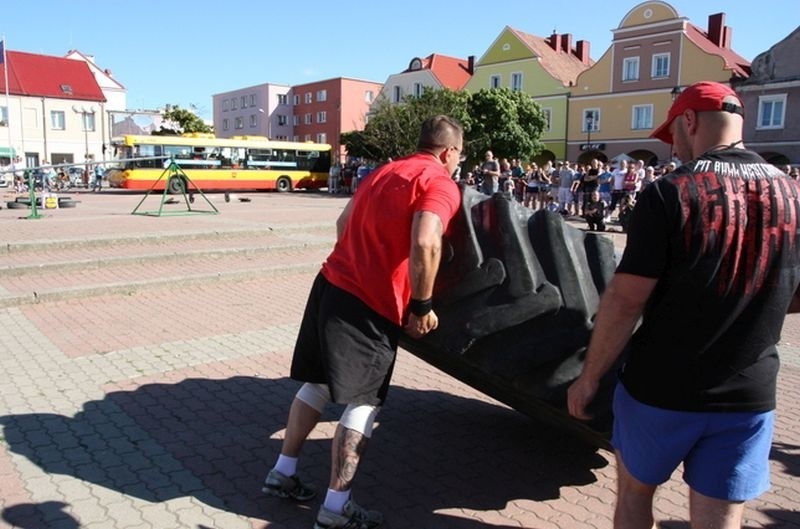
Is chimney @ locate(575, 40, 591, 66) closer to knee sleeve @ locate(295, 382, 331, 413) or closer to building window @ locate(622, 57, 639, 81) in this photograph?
building window @ locate(622, 57, 639, 81)

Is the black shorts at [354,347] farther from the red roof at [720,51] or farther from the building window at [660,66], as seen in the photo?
the building window at [660,66]

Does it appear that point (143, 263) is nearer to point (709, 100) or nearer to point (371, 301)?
point (371, 301)

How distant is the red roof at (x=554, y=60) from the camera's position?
48.2m

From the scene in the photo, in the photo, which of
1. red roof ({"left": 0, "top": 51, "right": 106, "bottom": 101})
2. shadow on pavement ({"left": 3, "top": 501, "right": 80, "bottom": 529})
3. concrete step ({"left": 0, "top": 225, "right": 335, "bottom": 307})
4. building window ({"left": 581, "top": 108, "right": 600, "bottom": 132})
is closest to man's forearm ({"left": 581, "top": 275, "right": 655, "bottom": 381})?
shadow on pavement ({"left": 3, "top": 501, "right": 80, "bottom": 529})

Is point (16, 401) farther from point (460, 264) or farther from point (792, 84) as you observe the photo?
point (792, 84)

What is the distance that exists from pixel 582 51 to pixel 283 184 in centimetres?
3099

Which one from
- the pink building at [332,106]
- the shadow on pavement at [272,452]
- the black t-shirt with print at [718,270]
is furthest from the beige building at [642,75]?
the black t-shirt with print at [718,270]

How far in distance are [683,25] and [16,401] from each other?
1713 inches

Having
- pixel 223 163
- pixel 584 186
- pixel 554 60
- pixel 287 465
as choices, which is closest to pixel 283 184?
pixel 223 163

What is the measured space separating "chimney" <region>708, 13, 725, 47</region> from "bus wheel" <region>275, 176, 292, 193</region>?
2929 cm

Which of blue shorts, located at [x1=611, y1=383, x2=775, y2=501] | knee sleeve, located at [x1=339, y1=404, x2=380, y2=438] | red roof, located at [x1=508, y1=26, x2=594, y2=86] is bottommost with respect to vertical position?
knee sleeve, located at [x1=339, y1=404, x2=380, y2=438]

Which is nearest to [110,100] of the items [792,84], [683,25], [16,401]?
[683,25]

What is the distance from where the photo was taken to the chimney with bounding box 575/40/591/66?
177 feet

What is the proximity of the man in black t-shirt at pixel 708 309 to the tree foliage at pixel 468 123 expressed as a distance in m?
33.7
